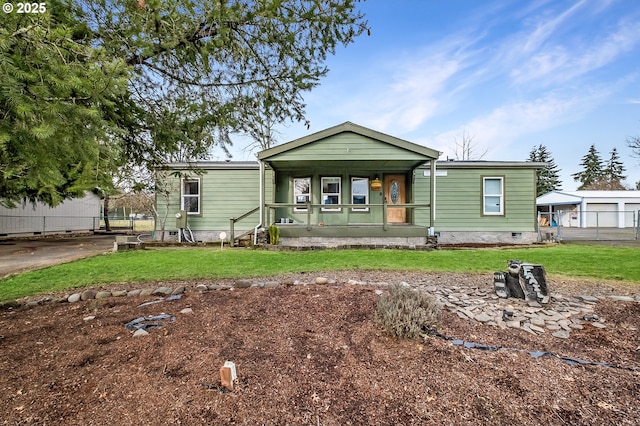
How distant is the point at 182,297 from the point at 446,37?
10784 millimetres

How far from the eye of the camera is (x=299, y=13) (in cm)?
364

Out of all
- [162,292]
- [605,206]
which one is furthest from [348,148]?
[605,206]

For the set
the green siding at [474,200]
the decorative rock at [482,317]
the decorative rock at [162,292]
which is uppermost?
the green siding at [474,200]

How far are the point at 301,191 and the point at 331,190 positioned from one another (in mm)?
1257

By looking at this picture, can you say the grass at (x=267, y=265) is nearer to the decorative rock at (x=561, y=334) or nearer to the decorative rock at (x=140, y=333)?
the decorative rock at (x=140, y=333)

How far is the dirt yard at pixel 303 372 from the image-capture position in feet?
6.27

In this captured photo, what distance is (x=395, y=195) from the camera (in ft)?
40.7

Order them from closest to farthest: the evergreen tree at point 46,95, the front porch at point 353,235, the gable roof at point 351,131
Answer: the evergreen tree at point 46,95, the gable roof at point 351,131, the front porch at point 353,235

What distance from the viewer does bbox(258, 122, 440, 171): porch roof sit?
400 inches

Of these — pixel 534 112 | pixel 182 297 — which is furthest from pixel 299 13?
pixel 534 112

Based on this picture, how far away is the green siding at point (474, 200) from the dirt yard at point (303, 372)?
29.1ft

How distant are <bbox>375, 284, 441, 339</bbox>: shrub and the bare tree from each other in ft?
89.8

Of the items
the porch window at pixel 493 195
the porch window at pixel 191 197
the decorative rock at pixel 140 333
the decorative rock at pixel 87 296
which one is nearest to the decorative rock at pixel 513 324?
the decorative rock at pixel 140 333

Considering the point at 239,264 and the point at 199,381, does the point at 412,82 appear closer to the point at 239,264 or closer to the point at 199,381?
the point at 239,264
